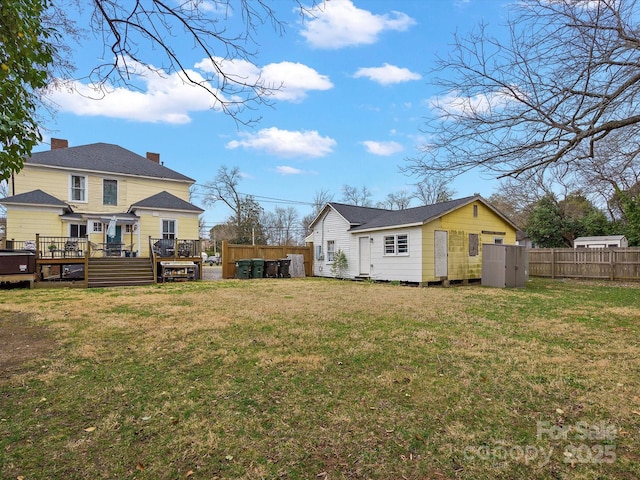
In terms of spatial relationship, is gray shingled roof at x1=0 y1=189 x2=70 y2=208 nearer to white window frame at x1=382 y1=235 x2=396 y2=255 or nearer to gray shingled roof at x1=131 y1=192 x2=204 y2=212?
gray shingled roof at x1=131 y1=192 x2=204 y2=212

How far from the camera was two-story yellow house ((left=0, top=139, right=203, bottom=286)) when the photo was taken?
16844 millimetres

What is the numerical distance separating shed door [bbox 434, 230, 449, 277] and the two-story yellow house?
11004 millimetres

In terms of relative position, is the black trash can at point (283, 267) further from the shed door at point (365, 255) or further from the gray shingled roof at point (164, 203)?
the gray shingled roof at point (164, 203)

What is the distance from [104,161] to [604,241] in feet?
101

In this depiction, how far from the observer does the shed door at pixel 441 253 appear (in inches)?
574

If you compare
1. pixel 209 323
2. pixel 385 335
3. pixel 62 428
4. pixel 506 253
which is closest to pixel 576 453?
pixel 385 335

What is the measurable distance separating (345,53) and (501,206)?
35.2 m

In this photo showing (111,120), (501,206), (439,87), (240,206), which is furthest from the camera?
(240,206)

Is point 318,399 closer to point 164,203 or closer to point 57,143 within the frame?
point 164,203

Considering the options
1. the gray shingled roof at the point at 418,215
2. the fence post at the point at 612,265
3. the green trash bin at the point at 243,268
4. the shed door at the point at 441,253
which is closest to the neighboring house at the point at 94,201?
the green trash bin at the point at 243,268

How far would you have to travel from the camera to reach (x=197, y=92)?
405 cm

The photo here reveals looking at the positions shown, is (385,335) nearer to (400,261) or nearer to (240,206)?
(400,261)

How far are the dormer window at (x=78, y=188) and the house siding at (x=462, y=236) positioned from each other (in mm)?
17864

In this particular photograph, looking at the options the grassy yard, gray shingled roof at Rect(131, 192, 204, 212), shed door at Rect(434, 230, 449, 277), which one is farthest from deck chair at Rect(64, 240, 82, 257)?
shed door at Rect(434, 230, 449, 277)
